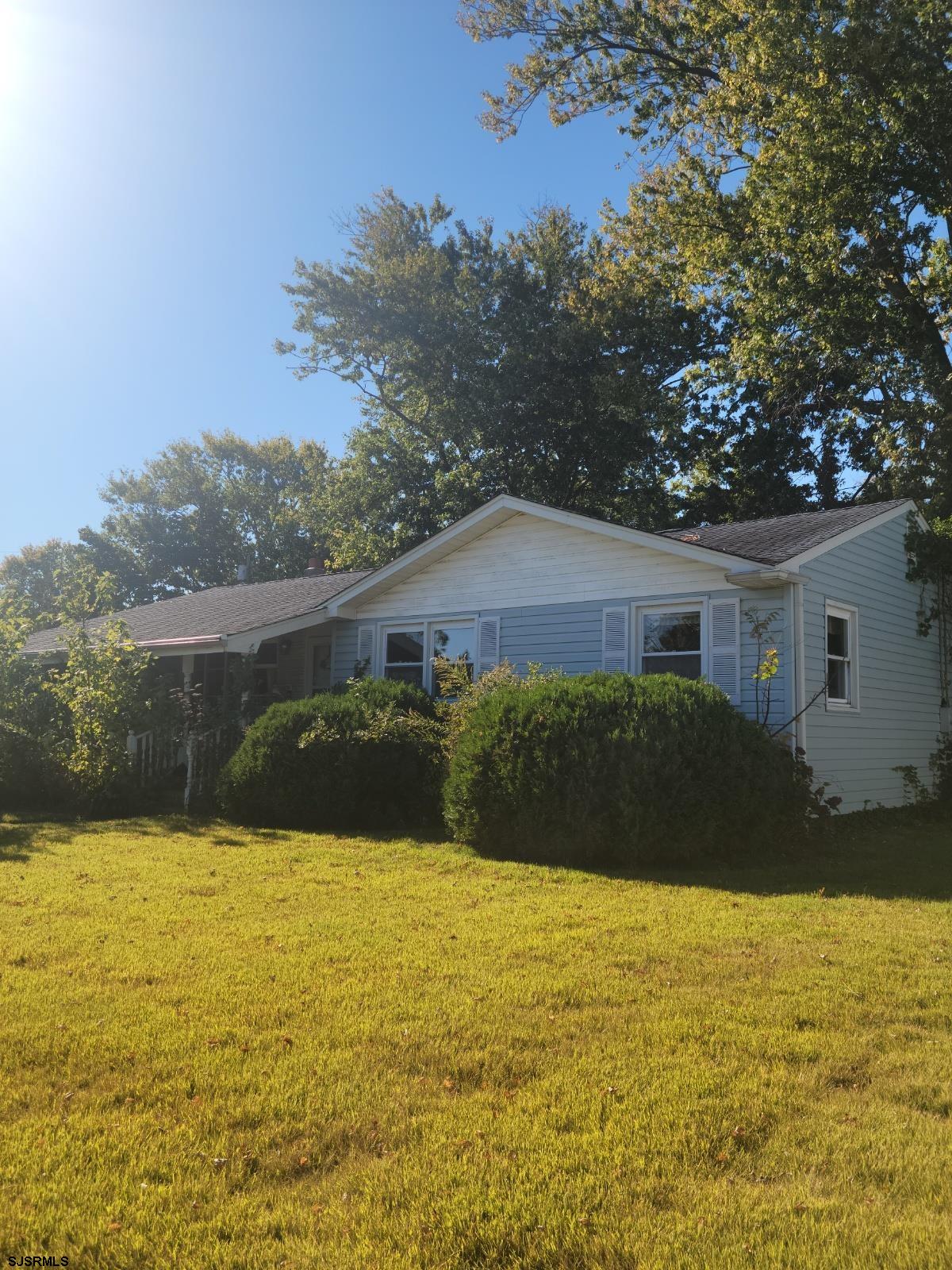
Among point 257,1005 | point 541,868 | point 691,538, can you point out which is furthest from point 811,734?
point 257,1005

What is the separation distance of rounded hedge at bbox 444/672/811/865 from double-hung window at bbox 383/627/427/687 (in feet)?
18.2

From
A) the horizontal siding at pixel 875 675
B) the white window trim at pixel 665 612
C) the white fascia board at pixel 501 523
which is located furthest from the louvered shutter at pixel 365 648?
the horizontal siding at pixel 875 675

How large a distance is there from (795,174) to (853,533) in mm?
7261

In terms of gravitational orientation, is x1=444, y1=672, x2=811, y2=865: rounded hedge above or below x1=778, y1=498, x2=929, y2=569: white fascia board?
below

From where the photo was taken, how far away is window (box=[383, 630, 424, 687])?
51.4 ft

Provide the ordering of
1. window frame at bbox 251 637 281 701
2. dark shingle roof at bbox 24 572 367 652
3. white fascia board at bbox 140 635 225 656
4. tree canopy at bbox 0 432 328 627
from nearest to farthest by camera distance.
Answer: white fascia board at bbox 140 635 225 656 → dark shingle roof at bbox 24 572 367 652 → window frame at bbox 251 637 281 701 → tree canopy at bbox 0 432 328 627

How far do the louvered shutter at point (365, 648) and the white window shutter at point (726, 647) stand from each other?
244 inches

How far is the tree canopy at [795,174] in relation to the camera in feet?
50.9

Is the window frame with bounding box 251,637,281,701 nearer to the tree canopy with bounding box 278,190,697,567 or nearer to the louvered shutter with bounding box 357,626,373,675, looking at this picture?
the louvered shutter with bounding box 357,626,373,675

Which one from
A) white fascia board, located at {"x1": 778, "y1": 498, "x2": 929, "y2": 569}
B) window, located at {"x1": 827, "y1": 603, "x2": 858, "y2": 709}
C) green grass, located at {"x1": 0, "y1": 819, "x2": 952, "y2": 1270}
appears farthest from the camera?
window, located at {"x1": 827, "y1": 603, "x2": 858, "y2": 709}

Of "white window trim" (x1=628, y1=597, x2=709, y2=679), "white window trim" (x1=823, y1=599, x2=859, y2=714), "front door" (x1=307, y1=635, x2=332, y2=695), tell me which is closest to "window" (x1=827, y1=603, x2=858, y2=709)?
"white window trim" (x1=823, y1=599, x2=859, y2=714)

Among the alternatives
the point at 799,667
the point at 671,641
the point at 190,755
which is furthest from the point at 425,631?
the point at 799,667

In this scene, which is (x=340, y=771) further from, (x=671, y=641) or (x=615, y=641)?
(x=671, y=641)

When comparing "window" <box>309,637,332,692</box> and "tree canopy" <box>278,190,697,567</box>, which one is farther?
"tree canopy" <box>278,190,697,567</box>
